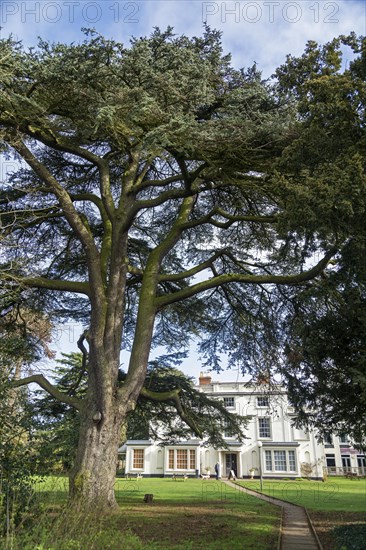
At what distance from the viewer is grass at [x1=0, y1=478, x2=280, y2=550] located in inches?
218

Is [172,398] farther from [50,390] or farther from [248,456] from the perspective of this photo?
[248,456]

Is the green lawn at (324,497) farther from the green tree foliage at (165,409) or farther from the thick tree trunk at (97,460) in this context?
the thick tree trunk at (97,460)

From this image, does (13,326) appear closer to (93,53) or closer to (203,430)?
(203,430)

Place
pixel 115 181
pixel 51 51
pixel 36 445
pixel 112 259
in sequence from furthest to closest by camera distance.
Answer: pixel 115 181 < pixel 112 259 < pixel 51 51 < pixel 36 445

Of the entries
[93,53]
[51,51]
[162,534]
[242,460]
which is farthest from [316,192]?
[242,460]

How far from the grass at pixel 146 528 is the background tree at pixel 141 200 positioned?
73 centimetres

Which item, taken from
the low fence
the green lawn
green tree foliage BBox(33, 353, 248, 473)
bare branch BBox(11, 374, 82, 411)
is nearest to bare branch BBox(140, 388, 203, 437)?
green tree foliage BBox(33, 353, 248, 473)

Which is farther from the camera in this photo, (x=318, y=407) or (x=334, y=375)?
(x=318, y=407)

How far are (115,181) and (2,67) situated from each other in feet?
22.6

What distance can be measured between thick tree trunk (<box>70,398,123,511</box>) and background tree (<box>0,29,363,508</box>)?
30mm

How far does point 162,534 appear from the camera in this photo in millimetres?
8453

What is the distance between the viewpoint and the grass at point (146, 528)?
5.53 metres

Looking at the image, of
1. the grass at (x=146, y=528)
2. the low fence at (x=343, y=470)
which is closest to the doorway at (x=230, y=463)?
the low fence at (x=343, y=470)

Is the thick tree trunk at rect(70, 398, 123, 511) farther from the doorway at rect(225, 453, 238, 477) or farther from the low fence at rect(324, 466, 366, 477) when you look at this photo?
the low fence at rect(324, 466, 366, 477)
